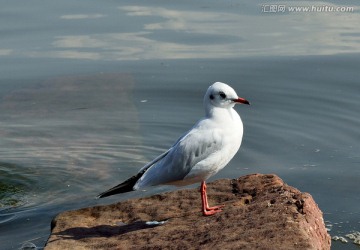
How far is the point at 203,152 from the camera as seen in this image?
634 centimetres

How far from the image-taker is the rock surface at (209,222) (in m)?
5.49

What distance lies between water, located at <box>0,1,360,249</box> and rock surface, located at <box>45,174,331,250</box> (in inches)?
31.0

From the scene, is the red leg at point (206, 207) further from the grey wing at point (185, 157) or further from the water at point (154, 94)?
the water at point (154, 94)

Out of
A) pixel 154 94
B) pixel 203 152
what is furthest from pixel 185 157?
pixel 154 94

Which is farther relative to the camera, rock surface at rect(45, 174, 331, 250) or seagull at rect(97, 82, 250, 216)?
seagull at rect(97, 82, 250, 216)

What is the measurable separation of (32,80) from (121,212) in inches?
183

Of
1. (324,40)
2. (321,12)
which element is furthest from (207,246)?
(321,12)

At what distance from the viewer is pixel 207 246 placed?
5.46 m

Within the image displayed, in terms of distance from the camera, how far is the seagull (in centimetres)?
634

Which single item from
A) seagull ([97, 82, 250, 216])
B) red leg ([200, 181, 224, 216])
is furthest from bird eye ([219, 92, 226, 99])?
red leg ([200, 181, 224, 216])

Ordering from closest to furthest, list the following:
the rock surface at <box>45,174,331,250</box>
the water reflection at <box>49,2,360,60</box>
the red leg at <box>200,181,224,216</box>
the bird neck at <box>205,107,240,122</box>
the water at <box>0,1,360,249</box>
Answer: the rock surface at <box>45,174,331,250</box>, the red leg at <box>200,181,224,216</box>, the bird neck at <box>205,107,240,122</box>, the water at <box>0,1,360,249</box>, the water reflection at <box>49,2,360,60</box>

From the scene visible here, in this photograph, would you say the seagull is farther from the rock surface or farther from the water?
the water

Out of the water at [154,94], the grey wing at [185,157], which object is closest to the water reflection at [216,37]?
the water at [154,94]

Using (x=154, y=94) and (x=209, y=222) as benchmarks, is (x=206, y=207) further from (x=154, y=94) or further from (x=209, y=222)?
(x=154, y=94)
